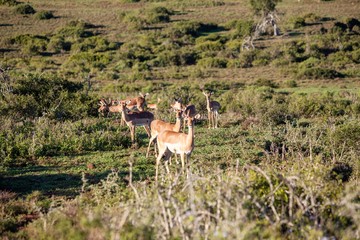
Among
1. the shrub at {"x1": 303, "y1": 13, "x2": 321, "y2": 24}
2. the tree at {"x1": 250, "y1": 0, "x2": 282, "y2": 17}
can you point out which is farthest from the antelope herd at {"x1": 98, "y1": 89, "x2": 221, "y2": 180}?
the shrub at {"x1": 303, "y1": 13, "x2": 321, "y2": 24}

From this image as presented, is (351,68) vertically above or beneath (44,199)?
beneath

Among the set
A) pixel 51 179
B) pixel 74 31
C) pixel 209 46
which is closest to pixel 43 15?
pixel 74 31

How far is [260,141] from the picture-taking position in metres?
12.8

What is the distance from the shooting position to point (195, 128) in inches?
599

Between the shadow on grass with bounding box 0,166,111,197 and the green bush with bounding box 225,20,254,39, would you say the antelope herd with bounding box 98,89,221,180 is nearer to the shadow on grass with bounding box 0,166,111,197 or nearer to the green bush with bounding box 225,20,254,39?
the shadow on grass with bounding box 0,166,111,197

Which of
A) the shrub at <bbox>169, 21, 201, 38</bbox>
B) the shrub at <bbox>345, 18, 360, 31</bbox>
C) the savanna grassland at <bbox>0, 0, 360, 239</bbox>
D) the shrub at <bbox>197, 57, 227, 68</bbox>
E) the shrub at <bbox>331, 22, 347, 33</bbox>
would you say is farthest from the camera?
the shrub at <bbox>345, 18, 360, 31</bbox>

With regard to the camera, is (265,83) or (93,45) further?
(93,45)

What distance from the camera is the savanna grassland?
214 inches

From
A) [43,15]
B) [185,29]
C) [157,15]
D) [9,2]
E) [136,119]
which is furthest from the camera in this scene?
[9,2]

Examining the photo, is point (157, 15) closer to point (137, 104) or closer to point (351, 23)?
point (351, 23)

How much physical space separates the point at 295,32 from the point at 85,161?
122 feet

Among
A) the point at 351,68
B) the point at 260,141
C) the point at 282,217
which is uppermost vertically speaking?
the point at 282,217

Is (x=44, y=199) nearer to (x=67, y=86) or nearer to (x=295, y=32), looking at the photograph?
(x=67, y=86)

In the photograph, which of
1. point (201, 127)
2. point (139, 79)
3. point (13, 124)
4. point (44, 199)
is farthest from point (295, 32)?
point (44, 199)
